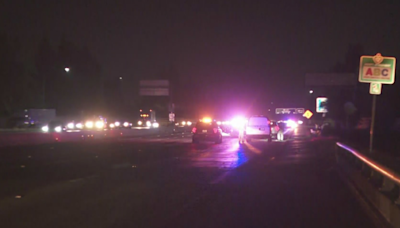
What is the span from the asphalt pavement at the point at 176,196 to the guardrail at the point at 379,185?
44cm

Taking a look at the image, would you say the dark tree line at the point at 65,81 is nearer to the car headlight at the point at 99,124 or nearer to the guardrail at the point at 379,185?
the car headlight at the point at 99,124

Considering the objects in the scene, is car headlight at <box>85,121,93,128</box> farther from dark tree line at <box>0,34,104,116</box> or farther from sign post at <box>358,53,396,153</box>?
sign post at <box>358,53,396,153</box>

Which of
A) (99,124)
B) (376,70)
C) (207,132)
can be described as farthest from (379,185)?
(99,124)

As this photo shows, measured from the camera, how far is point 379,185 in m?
11.0

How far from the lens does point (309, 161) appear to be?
69.8 ft

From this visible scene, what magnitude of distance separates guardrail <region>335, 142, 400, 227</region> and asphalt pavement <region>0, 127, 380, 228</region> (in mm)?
436

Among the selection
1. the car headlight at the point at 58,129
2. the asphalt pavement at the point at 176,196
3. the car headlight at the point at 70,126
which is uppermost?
the car headlight at the point at 70,126

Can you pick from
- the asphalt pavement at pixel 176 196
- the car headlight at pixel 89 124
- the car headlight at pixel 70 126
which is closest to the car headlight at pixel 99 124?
the car headlight at pixel 89 124

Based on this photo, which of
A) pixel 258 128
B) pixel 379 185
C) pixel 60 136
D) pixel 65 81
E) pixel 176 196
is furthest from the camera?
pixel 65 81

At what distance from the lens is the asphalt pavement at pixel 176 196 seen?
8977mm

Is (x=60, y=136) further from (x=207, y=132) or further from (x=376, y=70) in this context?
(x=376, y=70)

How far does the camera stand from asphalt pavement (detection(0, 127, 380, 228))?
29.5 ft

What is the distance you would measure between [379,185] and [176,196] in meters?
4.89

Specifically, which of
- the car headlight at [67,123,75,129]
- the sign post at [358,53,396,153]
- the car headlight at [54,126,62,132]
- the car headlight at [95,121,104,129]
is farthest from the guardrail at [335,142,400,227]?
the car headlight at [67,123,75,129]
